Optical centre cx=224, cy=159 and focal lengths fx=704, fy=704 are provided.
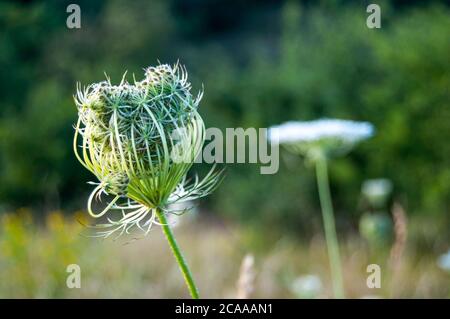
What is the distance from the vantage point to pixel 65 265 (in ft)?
17.3

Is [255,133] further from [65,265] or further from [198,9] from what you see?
[198,9]

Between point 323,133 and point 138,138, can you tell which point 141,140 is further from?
point 323,133

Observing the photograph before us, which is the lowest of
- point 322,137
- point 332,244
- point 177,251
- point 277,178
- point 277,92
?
point 277,178

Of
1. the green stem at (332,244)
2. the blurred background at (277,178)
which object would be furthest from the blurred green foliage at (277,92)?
the green stem at (332,244)

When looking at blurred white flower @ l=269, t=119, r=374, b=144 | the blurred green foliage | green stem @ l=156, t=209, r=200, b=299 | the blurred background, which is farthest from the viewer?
the blurred green foliage

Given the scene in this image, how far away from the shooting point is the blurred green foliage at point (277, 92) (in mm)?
7855

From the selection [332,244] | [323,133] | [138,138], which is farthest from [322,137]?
[138,138]

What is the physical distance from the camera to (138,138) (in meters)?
1.56

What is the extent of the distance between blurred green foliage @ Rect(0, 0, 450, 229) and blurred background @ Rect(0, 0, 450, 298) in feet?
0.08

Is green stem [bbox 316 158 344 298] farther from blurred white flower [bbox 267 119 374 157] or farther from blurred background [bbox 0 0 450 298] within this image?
blurred background [bbox 0 0 450 298]

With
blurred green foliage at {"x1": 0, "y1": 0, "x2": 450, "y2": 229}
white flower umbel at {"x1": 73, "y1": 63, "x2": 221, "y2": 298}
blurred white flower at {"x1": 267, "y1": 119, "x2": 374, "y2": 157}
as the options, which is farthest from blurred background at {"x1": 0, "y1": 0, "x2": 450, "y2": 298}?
white flower umbel at {"x1": 73, "y1": 63, "x2": 221, "y2": 298}

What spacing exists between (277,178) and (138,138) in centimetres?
693

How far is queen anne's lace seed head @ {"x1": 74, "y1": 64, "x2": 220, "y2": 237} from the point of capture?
153cm
